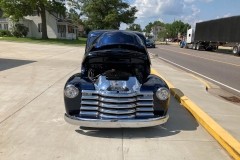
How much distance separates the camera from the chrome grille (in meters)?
3.52

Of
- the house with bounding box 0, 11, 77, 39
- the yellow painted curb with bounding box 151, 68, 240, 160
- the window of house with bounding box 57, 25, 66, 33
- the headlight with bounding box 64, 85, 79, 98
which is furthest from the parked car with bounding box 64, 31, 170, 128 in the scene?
the window of house with bounding box 57, 25, 66, 33

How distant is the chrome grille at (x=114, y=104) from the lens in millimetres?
3518

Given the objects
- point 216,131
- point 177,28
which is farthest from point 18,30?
point 177,28

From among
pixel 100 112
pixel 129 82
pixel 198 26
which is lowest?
pixel 100 112

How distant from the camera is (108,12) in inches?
1829

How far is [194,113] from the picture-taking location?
4.66 metres

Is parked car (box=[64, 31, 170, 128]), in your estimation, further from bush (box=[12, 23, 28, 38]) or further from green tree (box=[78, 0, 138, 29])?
green tree (box=[78, 0, 138, 29])

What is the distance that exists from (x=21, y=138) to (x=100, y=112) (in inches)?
52.3

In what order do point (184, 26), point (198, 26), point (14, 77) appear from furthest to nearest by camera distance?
1. point (184, 26)
2. point (198, 26)
3. point (14, 77)

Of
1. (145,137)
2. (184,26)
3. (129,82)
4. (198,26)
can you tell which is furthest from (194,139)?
(184,26)

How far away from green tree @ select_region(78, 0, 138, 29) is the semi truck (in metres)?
17.0

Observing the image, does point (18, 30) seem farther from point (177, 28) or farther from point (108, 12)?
point (177, 28)

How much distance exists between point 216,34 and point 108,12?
26.6 m

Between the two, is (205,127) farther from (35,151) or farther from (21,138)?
(21,138)
